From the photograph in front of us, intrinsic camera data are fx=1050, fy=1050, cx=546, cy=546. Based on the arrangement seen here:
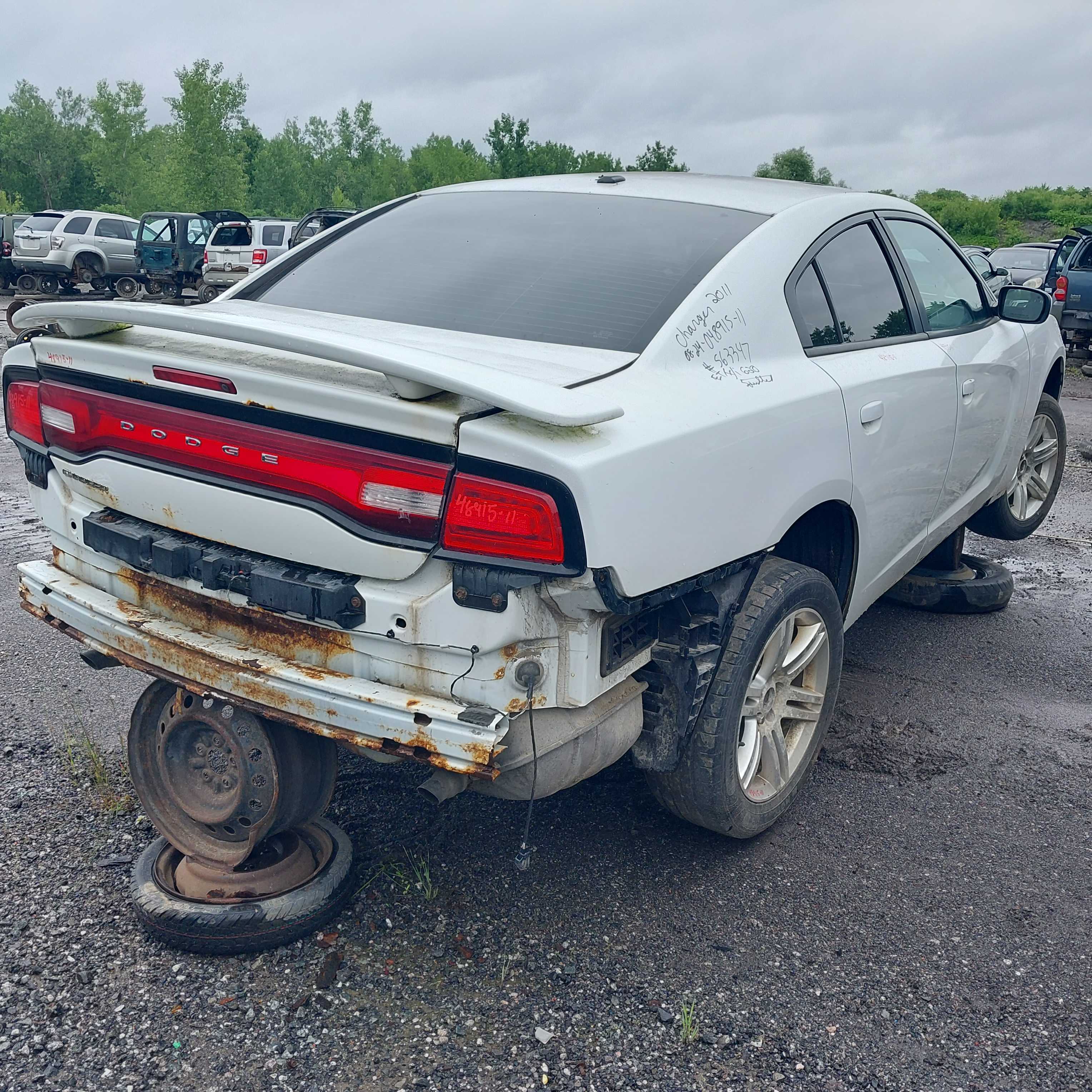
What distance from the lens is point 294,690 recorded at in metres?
2.21

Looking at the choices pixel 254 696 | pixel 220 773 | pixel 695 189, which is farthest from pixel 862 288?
pixel 220 773

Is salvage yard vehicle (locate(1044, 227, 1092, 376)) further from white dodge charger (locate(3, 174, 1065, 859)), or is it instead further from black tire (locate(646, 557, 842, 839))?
black tire (locate(646, 557, 842, 839))

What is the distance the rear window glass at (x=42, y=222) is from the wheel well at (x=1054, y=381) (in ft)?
75.6

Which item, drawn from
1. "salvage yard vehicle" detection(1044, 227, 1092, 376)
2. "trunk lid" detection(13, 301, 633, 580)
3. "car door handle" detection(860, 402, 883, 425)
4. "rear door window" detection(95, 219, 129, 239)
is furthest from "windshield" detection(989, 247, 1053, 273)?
"trunk lid" detection(13, 301, 633, 580)

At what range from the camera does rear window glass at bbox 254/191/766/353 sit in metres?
2.71

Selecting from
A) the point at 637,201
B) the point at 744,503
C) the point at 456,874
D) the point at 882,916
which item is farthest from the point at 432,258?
the point at 882,916

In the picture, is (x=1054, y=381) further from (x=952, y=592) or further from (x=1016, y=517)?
(x=952, y=592)

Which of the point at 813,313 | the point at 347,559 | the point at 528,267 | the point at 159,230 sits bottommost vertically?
the point at 347,559

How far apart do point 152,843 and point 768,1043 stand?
1623 mm

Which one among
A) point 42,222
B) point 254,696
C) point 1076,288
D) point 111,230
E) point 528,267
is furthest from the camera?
point 111,230

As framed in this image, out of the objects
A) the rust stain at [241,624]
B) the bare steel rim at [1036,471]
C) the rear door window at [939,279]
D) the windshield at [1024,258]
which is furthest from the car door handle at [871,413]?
the windshield at [1024,258]

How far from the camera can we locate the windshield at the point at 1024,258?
19.2 metres

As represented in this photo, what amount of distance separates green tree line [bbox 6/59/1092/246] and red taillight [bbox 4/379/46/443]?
1427 inches

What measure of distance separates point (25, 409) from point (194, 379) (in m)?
0.81
